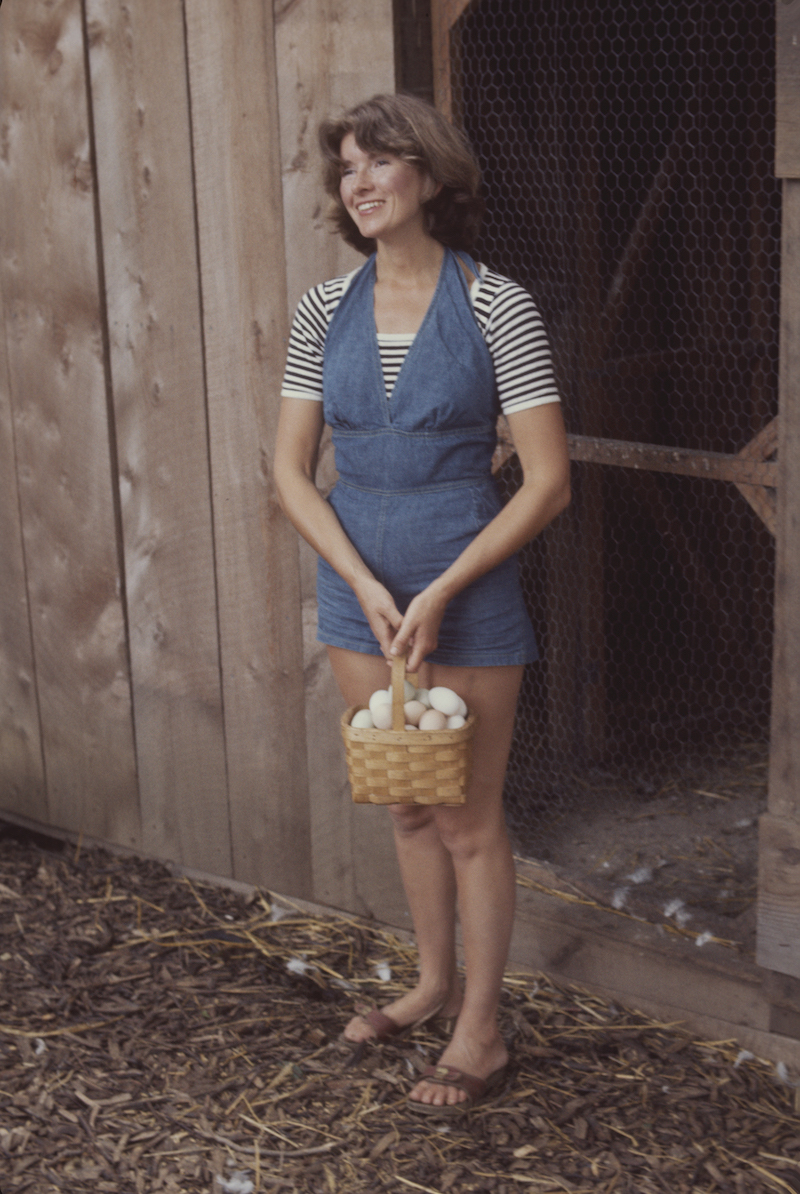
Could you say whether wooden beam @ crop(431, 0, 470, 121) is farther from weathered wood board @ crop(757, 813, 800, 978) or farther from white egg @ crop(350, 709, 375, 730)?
weathered wood board @ crop(757, 813, 800, 978)

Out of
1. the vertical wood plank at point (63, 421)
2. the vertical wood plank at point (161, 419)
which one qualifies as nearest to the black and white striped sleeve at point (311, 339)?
the vertical wood plank at point (161, 419)

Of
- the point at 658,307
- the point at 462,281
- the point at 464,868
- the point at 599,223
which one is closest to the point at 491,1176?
the point at 464,868

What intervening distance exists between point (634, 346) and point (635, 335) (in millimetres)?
43

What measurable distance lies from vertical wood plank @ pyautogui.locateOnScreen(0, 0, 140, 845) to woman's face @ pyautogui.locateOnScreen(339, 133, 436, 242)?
132cm

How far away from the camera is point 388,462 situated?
2508 millimetres

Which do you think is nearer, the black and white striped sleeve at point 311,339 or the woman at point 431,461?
the woman at point 431,461

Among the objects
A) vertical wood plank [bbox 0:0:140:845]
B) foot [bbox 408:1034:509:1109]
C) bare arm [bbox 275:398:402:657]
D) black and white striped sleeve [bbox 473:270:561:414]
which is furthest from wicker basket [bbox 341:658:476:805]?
vertical wood plank [bbox 0:0:140:845]

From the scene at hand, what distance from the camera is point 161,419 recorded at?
3.55 meters

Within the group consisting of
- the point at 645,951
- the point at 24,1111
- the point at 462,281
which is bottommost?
the point at 24,1111

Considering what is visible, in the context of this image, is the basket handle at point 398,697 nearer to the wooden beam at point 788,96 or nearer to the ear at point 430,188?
the ear at point 430,188

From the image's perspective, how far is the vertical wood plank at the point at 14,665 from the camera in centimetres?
395

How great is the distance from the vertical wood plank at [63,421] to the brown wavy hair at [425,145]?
→ 1293 millimetres

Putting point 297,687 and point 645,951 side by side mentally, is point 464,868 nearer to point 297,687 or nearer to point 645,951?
point 645,951

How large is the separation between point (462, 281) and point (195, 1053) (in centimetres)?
173
